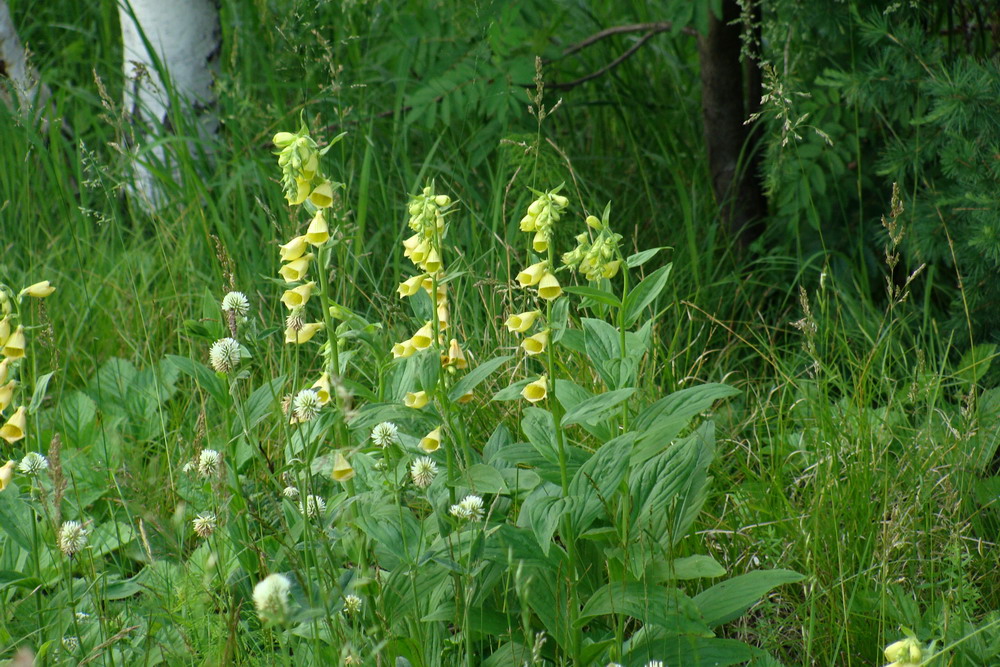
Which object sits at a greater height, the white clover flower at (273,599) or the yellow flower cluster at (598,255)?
the yellow flower cluster at (598,255)

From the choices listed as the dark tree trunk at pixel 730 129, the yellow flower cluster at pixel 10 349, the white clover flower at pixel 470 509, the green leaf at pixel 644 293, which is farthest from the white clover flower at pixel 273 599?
the dark tree trunk at pixel 730 129

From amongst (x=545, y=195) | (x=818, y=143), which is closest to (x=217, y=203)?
(x=818, y=143)

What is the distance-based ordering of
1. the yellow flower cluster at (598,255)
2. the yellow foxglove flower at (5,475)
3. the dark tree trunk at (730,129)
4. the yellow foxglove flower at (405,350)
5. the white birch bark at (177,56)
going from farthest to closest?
1. the white birch bark at (177,56)
2. the dark tree trunk at (730,129)
3. the yellow foxglove flower at (5,475)
4. the yellow foxglove flower at (405,350)
5. the yellow flower cluster at (598,255)

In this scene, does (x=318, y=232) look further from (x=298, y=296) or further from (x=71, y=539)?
(x=71, y=539)

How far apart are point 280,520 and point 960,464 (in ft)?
4.31

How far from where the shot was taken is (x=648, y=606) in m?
1.39

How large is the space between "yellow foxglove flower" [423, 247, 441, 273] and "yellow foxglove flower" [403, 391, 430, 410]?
18 centimetres

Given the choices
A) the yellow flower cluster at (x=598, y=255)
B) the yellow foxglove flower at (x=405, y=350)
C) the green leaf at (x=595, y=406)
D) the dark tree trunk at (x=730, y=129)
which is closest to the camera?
the green leaf at (x=595, y=406)

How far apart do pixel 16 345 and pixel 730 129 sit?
2.38 metres

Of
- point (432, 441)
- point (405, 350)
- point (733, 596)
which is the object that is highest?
point (405, 350)

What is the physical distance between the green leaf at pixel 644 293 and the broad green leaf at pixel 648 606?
393mm

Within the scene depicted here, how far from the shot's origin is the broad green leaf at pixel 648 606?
1369mm

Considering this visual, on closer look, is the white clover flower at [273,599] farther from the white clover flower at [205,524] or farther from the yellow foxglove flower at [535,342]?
the yellow foxglove flower at [535,342]

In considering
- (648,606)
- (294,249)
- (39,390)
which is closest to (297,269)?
(294,249)
